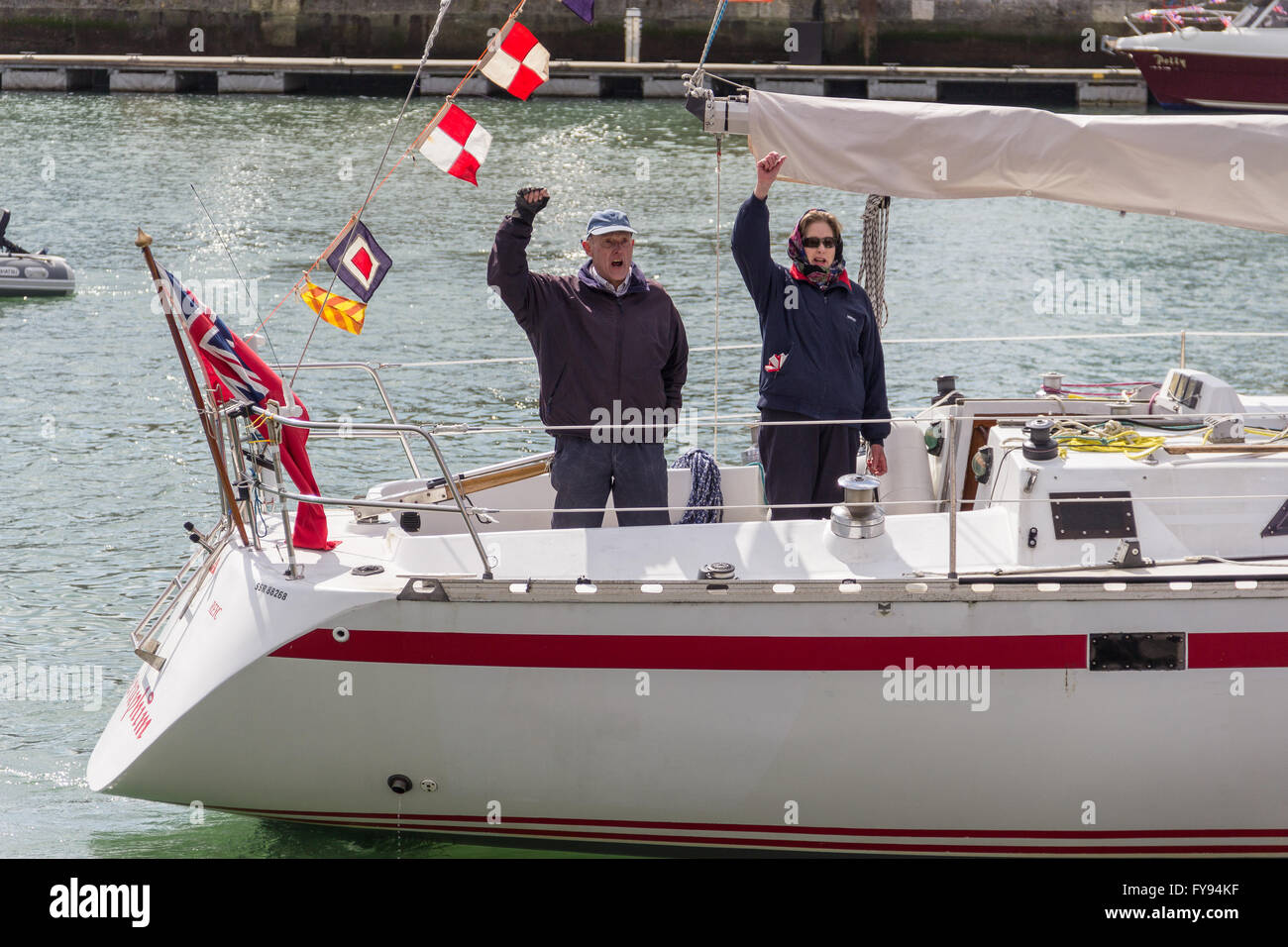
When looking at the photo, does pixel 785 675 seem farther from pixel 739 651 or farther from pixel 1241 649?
pixel 1241 649

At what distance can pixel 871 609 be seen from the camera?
199 inches

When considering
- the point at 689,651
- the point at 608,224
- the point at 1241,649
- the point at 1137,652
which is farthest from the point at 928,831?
the point at 608,224

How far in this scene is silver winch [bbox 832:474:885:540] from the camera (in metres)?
5.40

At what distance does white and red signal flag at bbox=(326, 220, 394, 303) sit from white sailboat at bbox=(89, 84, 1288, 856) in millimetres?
899

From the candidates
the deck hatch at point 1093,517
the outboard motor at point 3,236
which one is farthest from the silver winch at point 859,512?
the outboard motor at point 3,236

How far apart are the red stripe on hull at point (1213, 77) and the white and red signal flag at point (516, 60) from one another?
2655 centimetres

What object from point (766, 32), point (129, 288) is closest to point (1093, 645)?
point (129, 288)

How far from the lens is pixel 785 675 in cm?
512

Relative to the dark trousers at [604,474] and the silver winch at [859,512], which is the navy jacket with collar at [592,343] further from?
the silver winch at [859,512]

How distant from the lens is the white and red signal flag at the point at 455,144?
6164 mm
